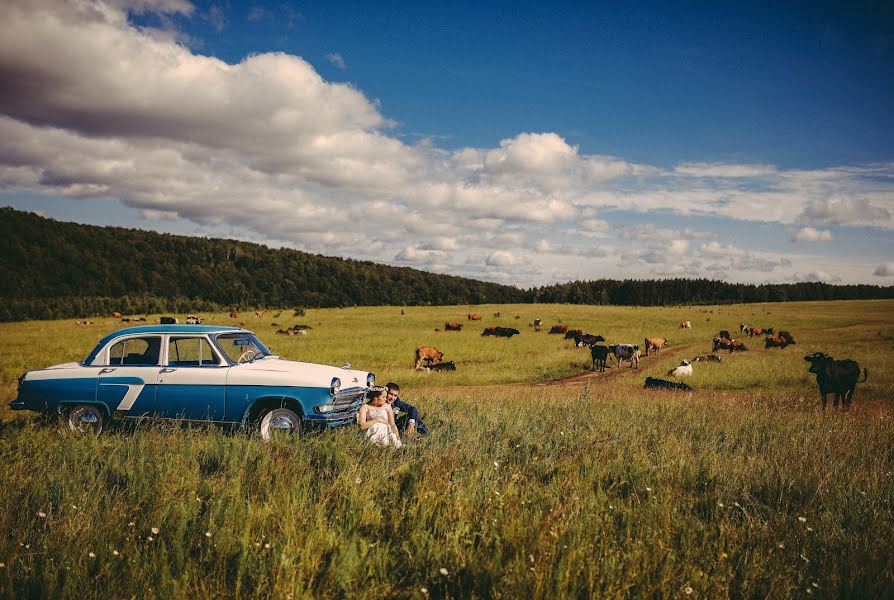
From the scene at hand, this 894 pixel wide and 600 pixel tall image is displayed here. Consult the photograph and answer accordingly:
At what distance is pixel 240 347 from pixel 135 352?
1.81m

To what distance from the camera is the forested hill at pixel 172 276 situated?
8750 cm

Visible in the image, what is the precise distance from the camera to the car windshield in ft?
28.9

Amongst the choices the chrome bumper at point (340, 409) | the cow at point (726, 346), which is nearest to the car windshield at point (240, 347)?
→ the chrome bumper at point (340, 409)

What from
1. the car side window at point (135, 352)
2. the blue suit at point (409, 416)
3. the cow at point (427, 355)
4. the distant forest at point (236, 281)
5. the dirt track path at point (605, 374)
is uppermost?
the distant forest at point (236, 281)

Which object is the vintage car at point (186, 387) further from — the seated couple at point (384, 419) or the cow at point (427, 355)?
the cow at point (427, 355)

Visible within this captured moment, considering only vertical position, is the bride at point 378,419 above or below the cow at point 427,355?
above

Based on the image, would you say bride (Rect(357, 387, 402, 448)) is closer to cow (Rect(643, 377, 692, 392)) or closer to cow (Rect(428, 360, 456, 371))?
cow (Rect(643, 377, 692, 392))

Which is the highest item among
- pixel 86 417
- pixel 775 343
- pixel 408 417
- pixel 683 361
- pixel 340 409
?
pixel 340 409

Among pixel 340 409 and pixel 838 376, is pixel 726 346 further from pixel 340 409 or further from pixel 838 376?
pixel 340 409

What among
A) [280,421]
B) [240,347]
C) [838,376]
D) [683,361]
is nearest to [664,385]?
[838,376]

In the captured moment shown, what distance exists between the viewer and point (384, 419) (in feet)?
27.6

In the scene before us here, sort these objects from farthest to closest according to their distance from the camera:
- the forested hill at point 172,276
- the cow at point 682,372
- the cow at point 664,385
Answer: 1. the forested hill at point 172,276
2. the cow at point 682,372
3. the cow at point 664,385

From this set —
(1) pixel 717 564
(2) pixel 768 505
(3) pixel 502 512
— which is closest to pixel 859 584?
(1) pixel 717 564

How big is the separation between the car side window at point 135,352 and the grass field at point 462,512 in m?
1.32
